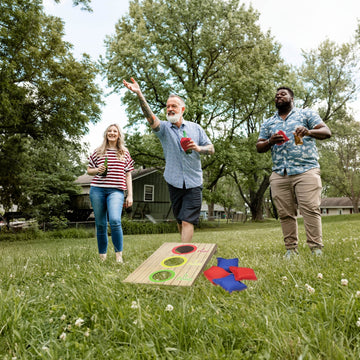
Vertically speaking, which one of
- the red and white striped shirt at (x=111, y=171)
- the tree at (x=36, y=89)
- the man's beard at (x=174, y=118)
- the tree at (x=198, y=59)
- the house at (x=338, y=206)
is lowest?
the house at (x=338, y=206)

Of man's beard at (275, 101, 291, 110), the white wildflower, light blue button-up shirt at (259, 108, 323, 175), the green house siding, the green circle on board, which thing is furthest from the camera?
the green house siding

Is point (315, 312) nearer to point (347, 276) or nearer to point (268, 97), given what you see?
point (347, 276)

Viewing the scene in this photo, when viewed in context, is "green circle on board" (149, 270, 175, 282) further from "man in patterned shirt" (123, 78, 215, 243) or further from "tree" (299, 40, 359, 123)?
"tree" (299, 40, 359, 123)

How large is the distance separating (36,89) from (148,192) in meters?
15.0

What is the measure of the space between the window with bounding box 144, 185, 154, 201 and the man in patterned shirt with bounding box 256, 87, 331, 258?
22092mm

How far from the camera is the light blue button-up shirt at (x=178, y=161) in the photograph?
12.3 feet

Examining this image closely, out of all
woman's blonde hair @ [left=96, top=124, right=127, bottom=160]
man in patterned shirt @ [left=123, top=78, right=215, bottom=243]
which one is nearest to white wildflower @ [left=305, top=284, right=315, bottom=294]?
man in patterned shirt @ [left=123, top=78, right=215, bottom=243]

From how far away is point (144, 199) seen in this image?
2538cm

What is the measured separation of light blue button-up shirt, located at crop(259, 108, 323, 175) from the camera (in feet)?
11.7

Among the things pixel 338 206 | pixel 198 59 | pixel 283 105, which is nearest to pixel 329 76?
pixel 198 59

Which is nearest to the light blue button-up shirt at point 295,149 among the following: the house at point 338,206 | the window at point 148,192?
the window at point 148,192

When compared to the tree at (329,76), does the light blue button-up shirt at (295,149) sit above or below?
below

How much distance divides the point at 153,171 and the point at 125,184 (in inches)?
875

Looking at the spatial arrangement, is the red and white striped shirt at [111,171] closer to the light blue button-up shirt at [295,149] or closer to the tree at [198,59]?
the light blue button-up shirt at [295,149]
